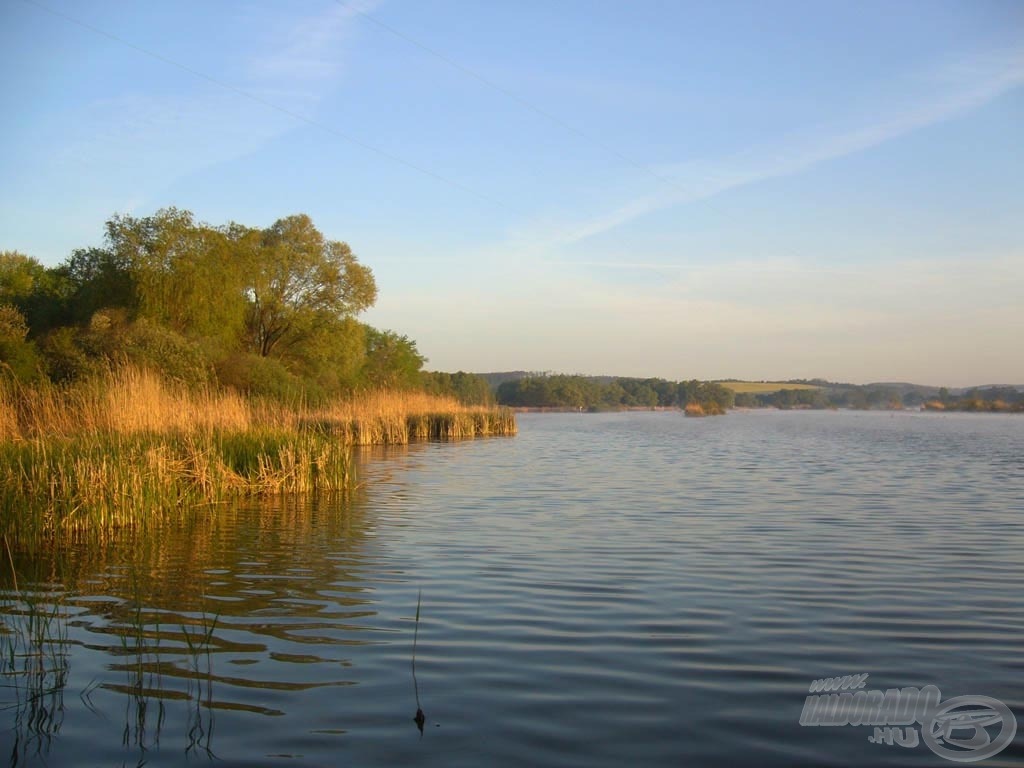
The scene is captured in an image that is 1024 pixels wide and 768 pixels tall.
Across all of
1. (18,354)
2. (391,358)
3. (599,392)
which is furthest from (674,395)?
(18,354)

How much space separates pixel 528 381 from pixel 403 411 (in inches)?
3159

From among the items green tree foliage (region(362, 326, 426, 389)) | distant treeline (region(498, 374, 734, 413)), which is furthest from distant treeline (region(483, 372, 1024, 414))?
green tree foliage (region(362, 326, 426, 389))

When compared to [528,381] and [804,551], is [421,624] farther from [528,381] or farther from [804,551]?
[528,381]

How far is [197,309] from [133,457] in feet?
74.3

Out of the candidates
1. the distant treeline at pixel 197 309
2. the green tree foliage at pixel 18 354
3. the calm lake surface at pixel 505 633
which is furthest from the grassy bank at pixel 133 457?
the green tree foliage at pixel 18 354

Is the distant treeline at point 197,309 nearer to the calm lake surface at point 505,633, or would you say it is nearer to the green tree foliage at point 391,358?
the green tree foliage at point 391,358

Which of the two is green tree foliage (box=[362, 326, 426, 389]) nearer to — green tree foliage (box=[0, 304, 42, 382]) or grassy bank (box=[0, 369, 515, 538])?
green tree foliage (box=[0, 304, 42, 382])

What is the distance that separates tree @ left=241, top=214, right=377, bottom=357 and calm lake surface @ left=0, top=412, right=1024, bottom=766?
28.9 meters

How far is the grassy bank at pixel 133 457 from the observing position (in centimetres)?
946

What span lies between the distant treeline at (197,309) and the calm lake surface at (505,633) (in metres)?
12.5

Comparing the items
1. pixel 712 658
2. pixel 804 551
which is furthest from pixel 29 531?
pixel 804 551

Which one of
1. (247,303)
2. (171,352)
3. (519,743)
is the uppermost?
(247,303)

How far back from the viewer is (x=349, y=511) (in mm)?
12086

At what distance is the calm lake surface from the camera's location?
4.07m
